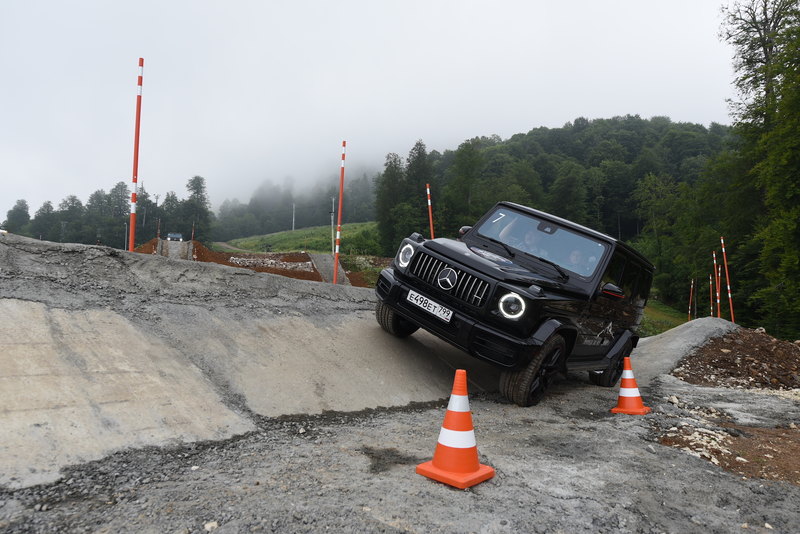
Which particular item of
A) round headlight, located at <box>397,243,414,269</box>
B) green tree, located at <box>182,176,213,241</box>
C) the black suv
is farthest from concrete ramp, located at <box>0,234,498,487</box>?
green tree, located at <box>182,176,213,241</box>

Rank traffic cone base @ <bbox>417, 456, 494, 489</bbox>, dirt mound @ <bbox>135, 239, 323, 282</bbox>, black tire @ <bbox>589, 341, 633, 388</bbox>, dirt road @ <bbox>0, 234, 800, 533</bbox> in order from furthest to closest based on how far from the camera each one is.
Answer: dirt mound @ <bbox>135, 239, 323, 282</bbox> → black tire @ <bbox>589, 341, 633, 388</bbox> → traffic cone base @ <bbox>417, 456, 494, 489</bbox> → dirt road @ <bbox>0, 234, 800, 533</bbox>

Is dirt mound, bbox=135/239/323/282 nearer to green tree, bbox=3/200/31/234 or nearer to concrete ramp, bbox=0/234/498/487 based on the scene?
concrete ramp, bbox=0/234/498/487

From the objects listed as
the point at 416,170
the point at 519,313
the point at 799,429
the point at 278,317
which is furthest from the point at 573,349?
the point at 416,170

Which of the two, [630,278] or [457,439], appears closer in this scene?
[457,439]

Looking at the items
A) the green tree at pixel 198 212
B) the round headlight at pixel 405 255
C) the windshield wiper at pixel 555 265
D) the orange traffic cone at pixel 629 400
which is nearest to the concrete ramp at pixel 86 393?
the round headlight at pixel 405 255

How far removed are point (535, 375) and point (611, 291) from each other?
146 centimetres

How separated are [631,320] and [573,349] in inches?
86.4

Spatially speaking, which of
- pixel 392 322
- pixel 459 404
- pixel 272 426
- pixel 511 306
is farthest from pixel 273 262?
pixel 459 404

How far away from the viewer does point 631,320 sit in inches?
301

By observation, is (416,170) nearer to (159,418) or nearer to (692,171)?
(692,171)

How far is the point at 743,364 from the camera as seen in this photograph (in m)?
10.3

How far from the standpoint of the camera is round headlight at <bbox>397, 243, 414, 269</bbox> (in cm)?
573

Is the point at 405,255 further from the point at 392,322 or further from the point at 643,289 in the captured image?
the point at 643,289

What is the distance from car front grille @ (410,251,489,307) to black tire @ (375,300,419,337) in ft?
3.26
